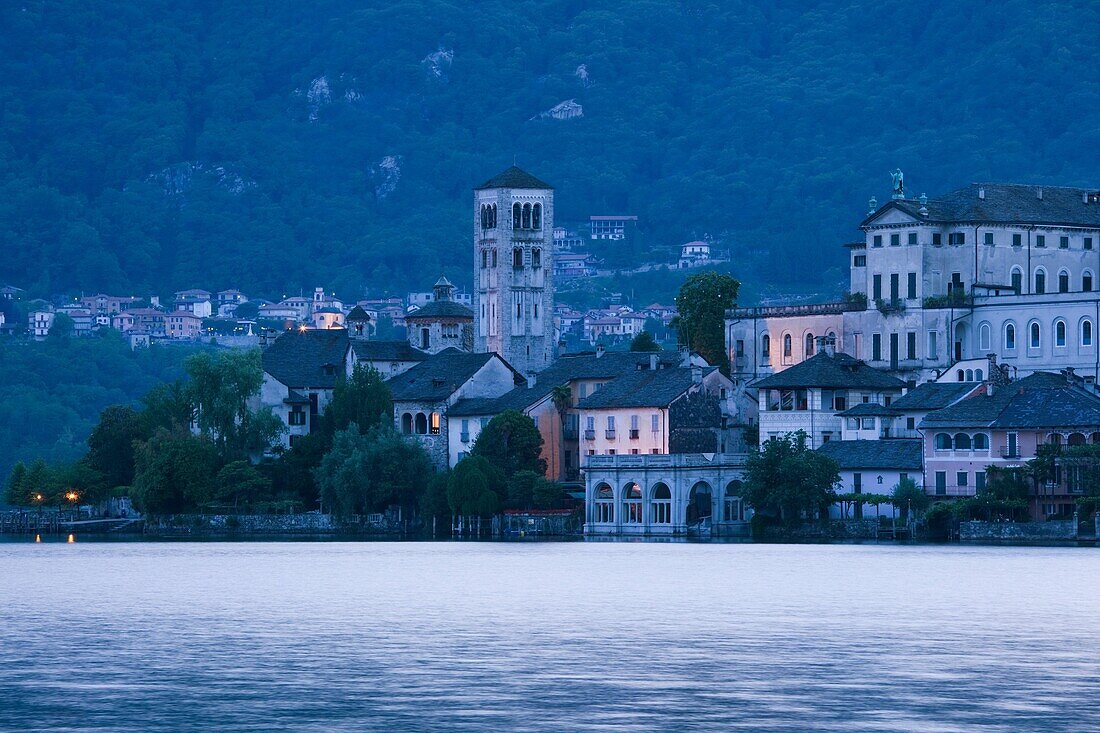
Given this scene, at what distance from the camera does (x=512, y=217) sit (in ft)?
559

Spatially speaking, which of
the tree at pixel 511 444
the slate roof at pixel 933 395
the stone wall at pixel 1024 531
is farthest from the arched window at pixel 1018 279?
the stone wall at pixel 1024 531

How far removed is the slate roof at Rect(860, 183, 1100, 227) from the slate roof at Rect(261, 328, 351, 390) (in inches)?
1639

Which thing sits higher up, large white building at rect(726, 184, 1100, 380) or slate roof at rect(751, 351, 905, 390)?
large white building at rect(726, 184, 1100, 380)

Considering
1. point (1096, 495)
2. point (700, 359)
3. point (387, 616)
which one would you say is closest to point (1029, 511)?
point (1096, 495)

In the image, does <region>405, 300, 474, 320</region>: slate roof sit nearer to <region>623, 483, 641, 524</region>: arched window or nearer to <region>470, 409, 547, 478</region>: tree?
<region>470, 409, 547, 478</region>: tree

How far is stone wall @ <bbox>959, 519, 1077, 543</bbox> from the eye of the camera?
104m

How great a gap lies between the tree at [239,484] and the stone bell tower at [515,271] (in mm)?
28728

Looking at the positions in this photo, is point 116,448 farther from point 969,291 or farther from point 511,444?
point 969,291

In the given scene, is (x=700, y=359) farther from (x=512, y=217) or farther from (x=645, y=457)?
(x=512, y=217)

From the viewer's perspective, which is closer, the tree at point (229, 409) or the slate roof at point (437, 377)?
the tree at point (229, 409)

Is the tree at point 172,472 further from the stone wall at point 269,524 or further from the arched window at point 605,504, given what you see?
the arched window at point 605,504

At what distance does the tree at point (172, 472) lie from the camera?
13838 cm

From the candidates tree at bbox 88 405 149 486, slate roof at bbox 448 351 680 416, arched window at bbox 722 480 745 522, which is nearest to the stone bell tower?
slate roof at bbox 448 351 680 416

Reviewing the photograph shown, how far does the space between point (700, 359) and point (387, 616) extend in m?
73.3
